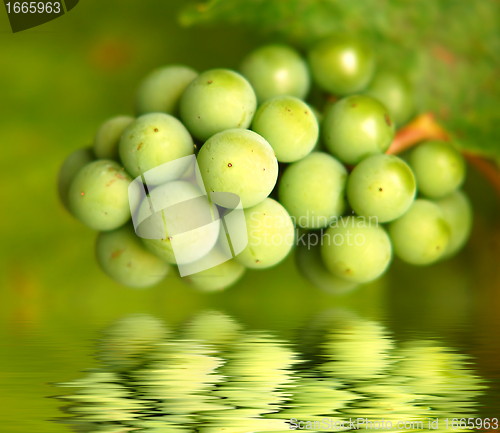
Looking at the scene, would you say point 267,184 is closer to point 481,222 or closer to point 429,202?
point 429,202

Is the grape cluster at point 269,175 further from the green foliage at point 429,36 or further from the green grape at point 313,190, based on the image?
the green foliage at point 429,36

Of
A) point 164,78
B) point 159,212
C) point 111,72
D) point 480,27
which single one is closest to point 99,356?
point 159,212

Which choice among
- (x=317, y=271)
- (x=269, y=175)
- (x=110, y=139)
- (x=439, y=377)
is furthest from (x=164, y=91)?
(x=439, y=377)

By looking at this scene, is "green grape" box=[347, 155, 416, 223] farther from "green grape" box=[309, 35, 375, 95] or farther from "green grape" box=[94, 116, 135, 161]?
"green grape" box=[94, 116, 135, 161]

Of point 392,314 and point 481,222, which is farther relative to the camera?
point 481,222

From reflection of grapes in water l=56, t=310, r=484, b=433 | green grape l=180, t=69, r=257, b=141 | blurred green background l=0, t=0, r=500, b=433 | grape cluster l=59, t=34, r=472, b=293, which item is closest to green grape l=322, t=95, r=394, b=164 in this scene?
grape cluster l=59, t=34, r=472, b=293

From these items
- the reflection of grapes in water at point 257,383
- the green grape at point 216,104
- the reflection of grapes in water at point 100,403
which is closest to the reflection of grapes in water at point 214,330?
the reflection of grapes in water at point 257,383
